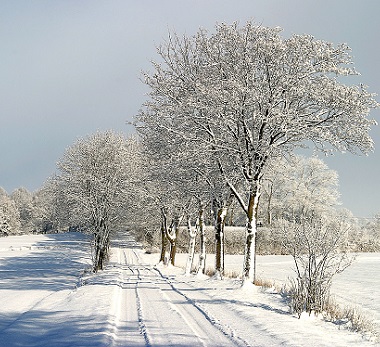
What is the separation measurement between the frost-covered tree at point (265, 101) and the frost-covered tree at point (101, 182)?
1462 cm

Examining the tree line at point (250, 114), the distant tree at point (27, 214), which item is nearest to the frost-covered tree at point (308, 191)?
the tree line at point (250, 114)

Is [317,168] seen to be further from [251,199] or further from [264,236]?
[251,199]

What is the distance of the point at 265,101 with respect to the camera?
1520cm

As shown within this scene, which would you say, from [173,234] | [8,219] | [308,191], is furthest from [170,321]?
[8,219]

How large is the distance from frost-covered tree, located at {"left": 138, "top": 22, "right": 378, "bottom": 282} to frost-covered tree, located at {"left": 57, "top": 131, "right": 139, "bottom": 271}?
14616mm

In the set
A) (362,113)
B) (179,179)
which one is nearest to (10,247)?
(179,179)

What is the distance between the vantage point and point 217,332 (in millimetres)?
8359

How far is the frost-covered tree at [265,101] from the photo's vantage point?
14.9 meters

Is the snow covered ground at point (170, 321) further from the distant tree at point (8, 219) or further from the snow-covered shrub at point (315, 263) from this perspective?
the distant tree at point (8, 219)

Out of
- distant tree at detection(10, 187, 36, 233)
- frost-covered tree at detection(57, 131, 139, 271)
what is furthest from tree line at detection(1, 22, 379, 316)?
distant tree at detection(10, 187, 36, 233)

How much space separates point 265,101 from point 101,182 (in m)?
18.7

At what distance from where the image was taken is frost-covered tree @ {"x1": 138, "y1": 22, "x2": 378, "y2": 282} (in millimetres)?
14883

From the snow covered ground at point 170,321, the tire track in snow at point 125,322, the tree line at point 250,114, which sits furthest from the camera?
the tree line at point 250,114

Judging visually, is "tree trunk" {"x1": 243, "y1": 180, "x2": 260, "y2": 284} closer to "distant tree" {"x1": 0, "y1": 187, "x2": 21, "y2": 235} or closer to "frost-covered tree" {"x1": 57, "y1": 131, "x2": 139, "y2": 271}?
"frost-covered tree" {"x1": 57, "y1": 131, "x2": 139, "y2": 271}
